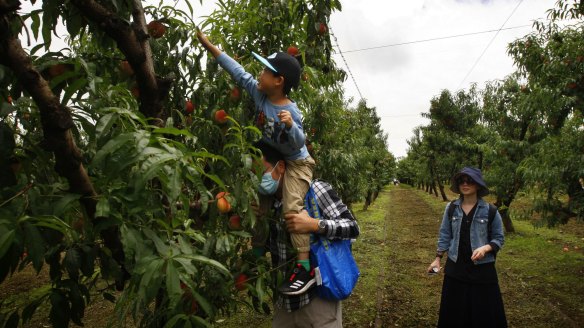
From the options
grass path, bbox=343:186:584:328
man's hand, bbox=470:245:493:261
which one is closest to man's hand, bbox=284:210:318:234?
man's hand, bbox=470:245:493:261

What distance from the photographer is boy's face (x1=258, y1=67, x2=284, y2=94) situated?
176 cm

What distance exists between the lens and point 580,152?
4793mm

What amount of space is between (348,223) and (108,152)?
44.4 inches

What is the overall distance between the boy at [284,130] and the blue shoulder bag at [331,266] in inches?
1.8

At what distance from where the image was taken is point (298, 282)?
160cm

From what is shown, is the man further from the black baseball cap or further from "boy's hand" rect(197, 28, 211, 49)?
"boy's hand" rect(197, 28, 211, 49)

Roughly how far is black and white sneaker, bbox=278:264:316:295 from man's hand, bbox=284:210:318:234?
0.16 m

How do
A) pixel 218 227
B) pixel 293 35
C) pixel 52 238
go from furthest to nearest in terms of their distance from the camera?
1. pixel 293 35
2. pixel 218 227
3. pixel 52 238

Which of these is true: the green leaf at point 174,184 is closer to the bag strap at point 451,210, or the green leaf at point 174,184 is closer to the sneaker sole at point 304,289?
the sneaker sole at point 304,289

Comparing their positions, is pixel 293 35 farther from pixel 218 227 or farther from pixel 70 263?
pixel 70 263

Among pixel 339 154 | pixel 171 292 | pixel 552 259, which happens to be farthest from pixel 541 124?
pixel 171 292

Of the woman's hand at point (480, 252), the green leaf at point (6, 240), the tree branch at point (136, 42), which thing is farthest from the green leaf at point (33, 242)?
the woman's hand at point (480, 252)

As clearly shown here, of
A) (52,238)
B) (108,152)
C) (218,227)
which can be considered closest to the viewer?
(108,152)

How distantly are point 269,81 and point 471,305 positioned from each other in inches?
99.9
